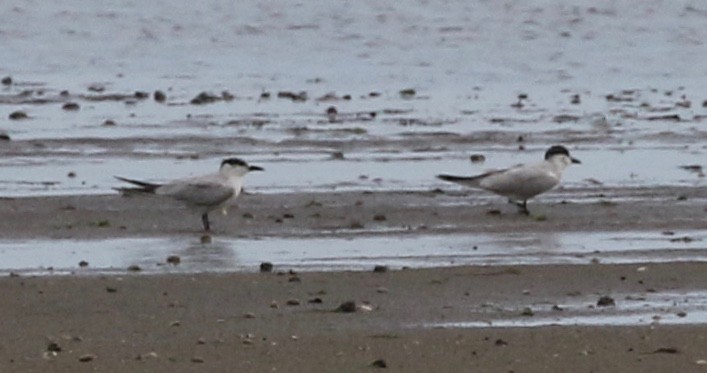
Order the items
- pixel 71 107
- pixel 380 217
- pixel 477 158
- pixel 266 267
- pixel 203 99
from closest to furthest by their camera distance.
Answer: pixel 266 267 < pixel 380 217 < pixel 477 158 < pixel 71 107 < pixel 203 99

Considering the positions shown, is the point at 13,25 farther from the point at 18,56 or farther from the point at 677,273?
the point at 677,273

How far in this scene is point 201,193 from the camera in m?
13.6

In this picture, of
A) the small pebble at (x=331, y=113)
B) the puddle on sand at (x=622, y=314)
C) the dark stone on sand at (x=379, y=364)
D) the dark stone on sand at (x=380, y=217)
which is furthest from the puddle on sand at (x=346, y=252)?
the small pebble at (x=331, y=113)

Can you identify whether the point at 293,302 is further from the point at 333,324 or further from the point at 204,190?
the point at 204,190

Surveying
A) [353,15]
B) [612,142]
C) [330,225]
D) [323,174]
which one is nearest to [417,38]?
[353,15]

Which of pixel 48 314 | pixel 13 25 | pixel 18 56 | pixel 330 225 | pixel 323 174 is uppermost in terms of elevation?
pixel 13 25

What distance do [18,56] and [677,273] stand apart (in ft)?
62.6

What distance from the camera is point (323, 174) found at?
16094 mm

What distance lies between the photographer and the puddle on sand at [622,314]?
9.47 meters

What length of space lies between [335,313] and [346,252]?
2415 millimetres

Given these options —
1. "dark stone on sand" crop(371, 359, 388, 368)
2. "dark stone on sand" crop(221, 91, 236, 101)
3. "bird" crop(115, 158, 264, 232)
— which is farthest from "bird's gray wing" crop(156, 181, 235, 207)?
"dark stone on sand" crop(221, 91, 236, 101)

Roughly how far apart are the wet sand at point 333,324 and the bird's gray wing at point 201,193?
2518mm

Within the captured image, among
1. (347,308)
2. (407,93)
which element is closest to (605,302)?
(347,308)

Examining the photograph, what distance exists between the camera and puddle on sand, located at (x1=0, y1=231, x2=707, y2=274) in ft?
38.0
